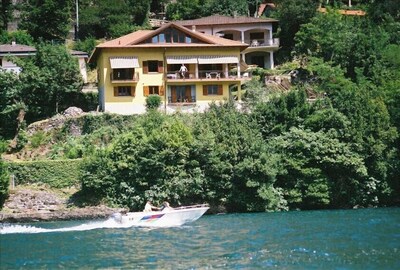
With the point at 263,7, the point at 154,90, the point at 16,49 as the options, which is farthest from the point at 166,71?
the point at 263,7

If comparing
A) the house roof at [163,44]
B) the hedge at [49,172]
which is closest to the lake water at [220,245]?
the hedge at [49,172]

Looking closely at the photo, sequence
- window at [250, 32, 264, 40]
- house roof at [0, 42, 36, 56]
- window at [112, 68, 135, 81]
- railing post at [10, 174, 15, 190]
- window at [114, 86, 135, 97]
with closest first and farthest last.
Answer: railing post at [10, 174, 15, 190] → window at [114, 86, 135, 97] → window at [112, 68, 135, 81] → house roof at [0, 42, 36, 56] → window at [250, 32, 264, 40]

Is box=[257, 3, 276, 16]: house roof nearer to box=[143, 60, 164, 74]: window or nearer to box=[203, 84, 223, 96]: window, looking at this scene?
box=[203, 84, 223, 96]: window

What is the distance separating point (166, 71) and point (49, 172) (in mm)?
17145

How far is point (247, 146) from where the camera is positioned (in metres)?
48.2

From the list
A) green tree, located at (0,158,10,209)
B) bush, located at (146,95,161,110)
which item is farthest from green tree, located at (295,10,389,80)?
green tree, located at (0,158,10,209)

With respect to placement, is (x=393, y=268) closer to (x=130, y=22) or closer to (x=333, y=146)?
(x=333, y=146)

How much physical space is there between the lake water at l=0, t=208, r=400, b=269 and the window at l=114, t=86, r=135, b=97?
21.6 meters

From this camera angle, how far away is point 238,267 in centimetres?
2512

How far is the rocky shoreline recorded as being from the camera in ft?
153

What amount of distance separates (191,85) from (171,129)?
49.0 feet

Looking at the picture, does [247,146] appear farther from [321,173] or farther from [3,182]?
[3,182]

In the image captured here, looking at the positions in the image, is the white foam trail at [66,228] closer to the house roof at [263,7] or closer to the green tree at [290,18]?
the green tree at [290,18]

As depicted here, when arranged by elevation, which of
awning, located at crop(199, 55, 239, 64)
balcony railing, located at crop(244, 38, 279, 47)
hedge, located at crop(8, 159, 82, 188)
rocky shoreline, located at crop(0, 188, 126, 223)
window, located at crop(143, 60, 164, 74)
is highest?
balcony railing, located at crop(244, 38, 279, 47)
